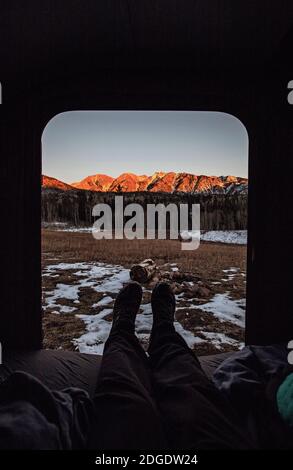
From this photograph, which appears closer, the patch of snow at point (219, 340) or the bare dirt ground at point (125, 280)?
the patch of snow at point (219, 340)

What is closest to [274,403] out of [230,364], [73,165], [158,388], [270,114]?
[230,364]

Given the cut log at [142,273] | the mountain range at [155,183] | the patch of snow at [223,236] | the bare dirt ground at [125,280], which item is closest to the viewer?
the bare dirt ground at [125,280]

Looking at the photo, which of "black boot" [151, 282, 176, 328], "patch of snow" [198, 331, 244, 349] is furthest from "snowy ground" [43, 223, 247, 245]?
"black boot" [151, 282, 176, 328]

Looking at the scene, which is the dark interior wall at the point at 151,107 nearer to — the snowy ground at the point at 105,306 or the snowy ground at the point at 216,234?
the snowy ground at the point at 105,306

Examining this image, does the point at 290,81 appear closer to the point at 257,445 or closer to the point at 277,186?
the point at 277,186

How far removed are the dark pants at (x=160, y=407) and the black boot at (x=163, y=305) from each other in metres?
0.27

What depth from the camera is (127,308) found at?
4.52 ft

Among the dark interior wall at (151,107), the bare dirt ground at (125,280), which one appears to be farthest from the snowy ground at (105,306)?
the dark interior wall at (151,107)

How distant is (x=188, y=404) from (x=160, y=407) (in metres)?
0.09

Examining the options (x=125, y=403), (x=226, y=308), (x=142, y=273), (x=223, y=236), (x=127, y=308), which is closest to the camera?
(x=125, y=403)

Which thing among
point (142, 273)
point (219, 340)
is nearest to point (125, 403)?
point (219, 340)

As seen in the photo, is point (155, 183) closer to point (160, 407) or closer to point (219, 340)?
point (219, 340)

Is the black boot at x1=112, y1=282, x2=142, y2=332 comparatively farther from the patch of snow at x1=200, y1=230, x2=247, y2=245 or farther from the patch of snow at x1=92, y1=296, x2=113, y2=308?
the patch of snow at x1=200, y1=230, x2=247, y2=245

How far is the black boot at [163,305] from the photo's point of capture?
4.12 ft
